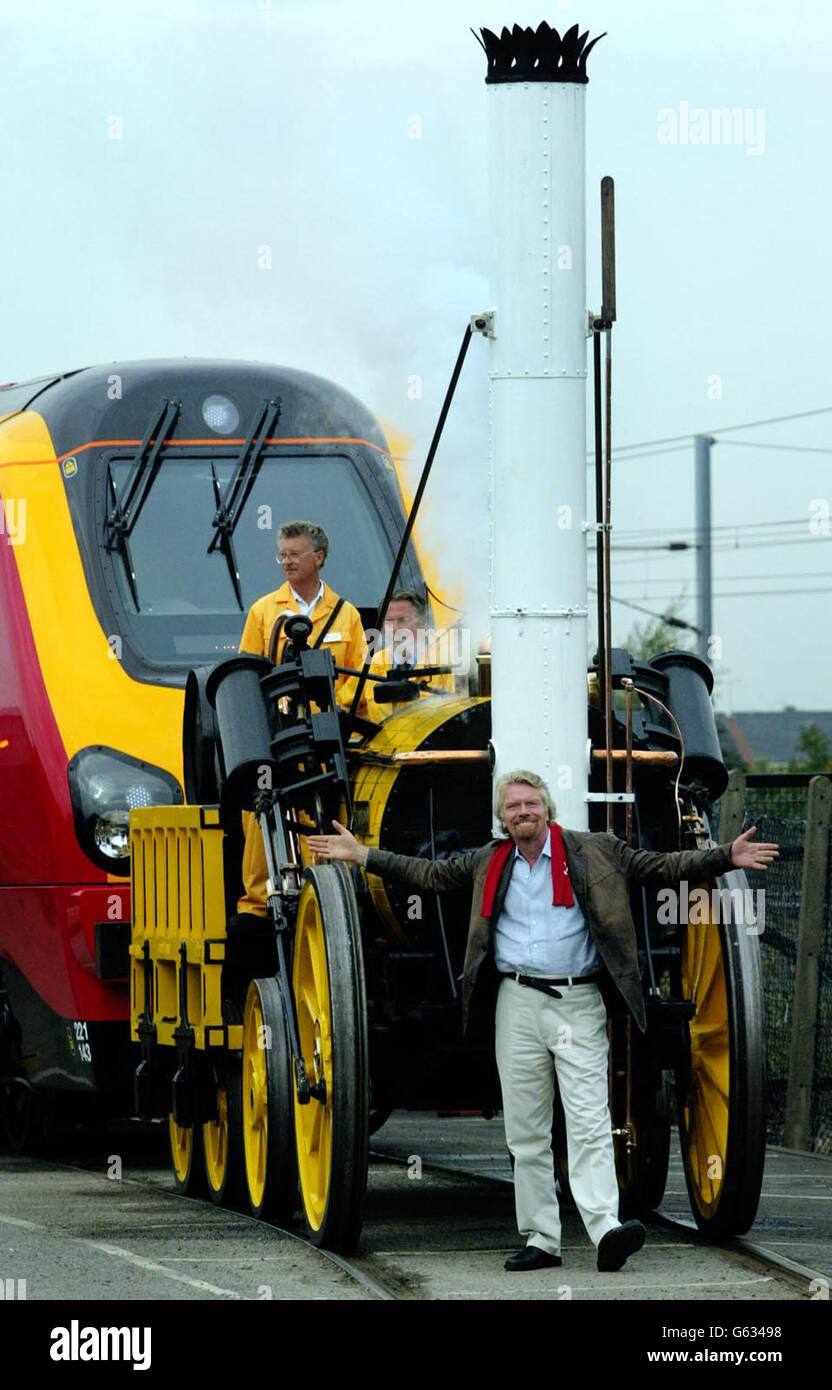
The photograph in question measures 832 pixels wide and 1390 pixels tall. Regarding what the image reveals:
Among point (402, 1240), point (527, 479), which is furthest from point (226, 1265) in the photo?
point (527, 479)

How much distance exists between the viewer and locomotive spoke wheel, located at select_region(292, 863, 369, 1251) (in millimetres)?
8641

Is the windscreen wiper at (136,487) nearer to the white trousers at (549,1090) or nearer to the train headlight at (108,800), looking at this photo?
the train headlight at (108,800)

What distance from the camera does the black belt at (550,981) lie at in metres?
8.63

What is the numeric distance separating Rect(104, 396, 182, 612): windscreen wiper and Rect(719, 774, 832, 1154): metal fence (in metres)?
3.69

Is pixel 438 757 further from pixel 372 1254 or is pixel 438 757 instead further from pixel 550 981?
pixel 372 1254

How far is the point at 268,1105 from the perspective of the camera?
9.46 m

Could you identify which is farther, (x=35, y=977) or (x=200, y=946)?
(x=35, y=977)

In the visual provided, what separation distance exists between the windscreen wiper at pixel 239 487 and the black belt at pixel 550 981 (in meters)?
4.27

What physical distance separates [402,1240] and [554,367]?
320 cm

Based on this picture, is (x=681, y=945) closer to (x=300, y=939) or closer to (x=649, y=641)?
(x=300, y=939)

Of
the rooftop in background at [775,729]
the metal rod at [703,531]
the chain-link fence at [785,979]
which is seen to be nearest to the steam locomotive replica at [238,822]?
the chain-link fence at [785,979]

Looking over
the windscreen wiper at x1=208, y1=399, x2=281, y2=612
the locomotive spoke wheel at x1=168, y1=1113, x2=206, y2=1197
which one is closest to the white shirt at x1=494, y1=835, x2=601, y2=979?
the locomotive spoke wheel at x1=168, y1=1113, x2=206, y2=1197

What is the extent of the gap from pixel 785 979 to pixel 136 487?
14.4 ft

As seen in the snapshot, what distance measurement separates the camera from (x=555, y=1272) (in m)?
8.54
